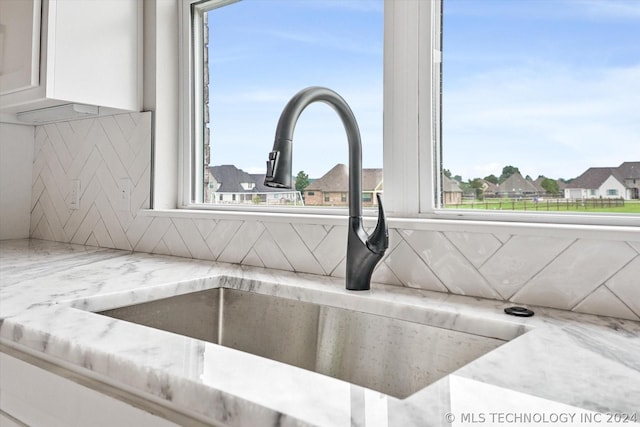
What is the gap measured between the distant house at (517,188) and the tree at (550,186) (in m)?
0.01

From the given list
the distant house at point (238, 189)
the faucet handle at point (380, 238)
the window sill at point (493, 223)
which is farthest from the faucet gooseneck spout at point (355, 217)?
the distant house at point (238, 189)

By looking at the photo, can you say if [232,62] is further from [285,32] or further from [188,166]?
[188,166]

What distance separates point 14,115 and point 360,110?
1509 millimetres

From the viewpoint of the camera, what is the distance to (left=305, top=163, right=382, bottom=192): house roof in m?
1.36

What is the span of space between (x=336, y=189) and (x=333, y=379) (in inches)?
36.3

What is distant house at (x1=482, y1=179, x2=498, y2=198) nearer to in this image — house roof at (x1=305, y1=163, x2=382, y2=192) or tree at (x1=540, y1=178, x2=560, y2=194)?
tree at (x1=540, y1=178, x2=560, y2=194)

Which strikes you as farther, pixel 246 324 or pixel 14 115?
pixel 14 115

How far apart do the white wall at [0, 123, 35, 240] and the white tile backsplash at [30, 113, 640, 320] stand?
0.12 feet

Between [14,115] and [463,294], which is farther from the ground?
[14,115]

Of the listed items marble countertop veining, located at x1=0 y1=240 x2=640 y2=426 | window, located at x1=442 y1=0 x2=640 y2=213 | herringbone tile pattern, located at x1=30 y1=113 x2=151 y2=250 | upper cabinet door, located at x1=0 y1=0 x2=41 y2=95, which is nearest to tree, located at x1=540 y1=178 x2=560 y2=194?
window, located at x1=442 y1=0 x2=640 y2=213

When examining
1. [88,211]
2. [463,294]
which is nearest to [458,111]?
[463,294]

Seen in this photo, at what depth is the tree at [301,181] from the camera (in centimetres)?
152

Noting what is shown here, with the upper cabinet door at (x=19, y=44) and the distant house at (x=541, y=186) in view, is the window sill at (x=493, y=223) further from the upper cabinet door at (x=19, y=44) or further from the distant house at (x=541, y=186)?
the upper cabinet door at (x=19, y=44)

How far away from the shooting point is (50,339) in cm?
75
